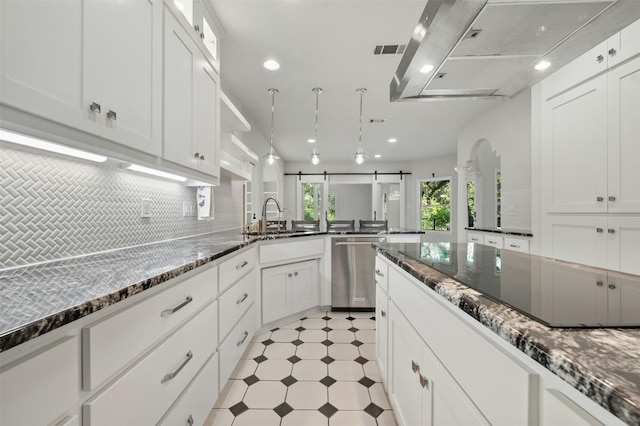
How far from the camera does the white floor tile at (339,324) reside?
259cm

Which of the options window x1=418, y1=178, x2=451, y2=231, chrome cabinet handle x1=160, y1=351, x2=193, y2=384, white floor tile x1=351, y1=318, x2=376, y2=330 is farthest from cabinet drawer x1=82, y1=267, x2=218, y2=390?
window x1=418, y1=178, x2=451, y2=231

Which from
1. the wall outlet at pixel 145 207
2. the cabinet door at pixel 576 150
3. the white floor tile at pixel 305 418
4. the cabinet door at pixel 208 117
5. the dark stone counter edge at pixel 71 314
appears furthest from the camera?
the cabinet door at pixel 576 150

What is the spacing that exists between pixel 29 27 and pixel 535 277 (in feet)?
5.33

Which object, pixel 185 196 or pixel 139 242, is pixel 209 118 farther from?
pixel 139 242

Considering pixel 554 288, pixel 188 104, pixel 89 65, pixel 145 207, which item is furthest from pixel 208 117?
pixel 554 288

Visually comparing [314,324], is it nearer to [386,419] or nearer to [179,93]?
[386,419]

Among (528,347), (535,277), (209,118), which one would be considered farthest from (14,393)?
(209,118)

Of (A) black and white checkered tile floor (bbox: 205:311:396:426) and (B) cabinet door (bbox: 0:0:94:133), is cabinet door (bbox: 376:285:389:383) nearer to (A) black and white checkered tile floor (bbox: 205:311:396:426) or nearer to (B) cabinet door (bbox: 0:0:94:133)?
(A) black and white checkered tile floor (bbox: 205:311:396:426)

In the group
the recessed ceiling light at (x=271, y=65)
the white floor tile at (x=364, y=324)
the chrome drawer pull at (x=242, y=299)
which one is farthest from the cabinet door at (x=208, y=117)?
the white floor tile at (x=364, y=324)

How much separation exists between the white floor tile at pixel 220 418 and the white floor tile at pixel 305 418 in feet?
0.95

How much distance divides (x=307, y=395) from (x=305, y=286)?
1.23 meters

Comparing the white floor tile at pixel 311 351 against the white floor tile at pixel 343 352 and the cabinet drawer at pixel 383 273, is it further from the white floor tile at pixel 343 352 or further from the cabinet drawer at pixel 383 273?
the cabinet drawer at pixel 383 273

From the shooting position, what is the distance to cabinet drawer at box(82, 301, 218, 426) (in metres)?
0.65

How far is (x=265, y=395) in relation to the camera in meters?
1.60
